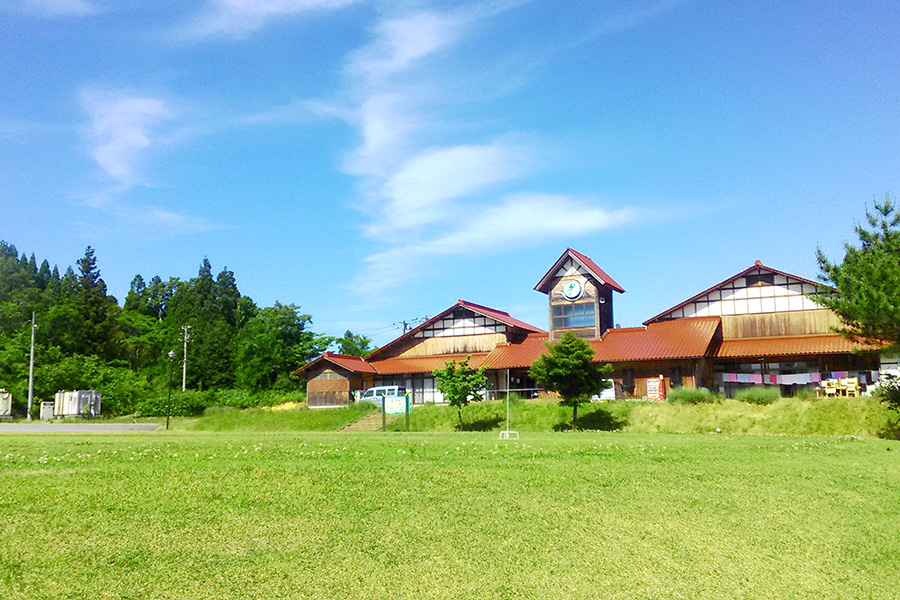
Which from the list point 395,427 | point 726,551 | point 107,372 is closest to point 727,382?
point 395,427

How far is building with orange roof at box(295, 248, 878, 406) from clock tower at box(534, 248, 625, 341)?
0.07 m

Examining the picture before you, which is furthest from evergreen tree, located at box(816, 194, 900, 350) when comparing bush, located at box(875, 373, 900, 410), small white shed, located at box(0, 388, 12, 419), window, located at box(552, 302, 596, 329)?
small white shed, located at box(0, 388, 12, 419)

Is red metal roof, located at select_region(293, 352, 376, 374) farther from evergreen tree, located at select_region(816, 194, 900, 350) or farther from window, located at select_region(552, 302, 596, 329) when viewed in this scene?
evergreen tree, located at select_region(816, 194, 900, 350)

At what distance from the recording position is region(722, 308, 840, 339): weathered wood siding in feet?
152

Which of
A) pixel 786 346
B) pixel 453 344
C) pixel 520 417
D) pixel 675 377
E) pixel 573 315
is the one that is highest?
pixel 573 315

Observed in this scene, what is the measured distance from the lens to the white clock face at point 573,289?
52.6m

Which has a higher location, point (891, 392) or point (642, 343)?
point (642, 343)

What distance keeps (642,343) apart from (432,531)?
41650mm

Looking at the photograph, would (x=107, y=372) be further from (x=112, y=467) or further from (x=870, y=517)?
(x=870, y=517)

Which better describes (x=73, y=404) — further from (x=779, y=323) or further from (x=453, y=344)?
(x=779, y=323)

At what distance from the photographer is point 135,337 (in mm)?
87438

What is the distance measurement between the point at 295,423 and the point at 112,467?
34.0 meters

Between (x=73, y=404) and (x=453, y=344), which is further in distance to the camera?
(x=73, y=404)

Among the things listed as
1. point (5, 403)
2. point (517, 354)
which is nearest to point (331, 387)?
point (517, 354)
